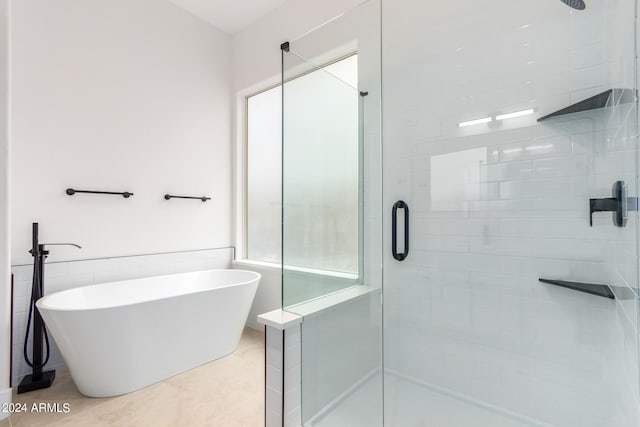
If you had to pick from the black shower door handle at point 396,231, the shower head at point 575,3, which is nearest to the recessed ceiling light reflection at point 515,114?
the shower head at point 575,3

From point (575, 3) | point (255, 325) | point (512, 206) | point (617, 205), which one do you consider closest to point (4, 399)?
point (255, 325)

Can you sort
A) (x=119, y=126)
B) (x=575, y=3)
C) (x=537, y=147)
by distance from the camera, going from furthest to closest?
(x=119, y=126)
(x=537, y=147)
(x=575, y=3)

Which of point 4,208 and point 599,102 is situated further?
point 4,208

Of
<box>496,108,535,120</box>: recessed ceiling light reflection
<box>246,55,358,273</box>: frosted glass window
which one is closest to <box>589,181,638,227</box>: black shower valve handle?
<box>496,108,535,120</box>: recessed ceiling light reflection

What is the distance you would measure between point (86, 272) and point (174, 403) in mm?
1293

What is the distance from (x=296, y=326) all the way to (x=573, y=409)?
1373 millimetres

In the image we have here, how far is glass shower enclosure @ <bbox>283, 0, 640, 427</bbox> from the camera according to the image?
4.46ft

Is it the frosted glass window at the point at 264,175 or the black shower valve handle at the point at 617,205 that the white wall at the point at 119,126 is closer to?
the frosted glass window at the point at 264,175

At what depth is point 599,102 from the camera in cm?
Result: 133

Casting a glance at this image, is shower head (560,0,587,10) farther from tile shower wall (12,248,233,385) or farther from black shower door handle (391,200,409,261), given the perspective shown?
tile shower wall (12,248,233,385)

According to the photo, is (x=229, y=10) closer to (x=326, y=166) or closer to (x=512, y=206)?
(x=326, y=166)

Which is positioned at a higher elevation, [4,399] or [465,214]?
[465,214]

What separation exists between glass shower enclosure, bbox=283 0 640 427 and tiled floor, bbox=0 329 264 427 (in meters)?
0.52

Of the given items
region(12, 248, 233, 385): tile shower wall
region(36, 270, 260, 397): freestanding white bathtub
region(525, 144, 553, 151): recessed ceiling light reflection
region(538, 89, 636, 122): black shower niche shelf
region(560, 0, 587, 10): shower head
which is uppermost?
region(560, 0, 587, 10): shower head
